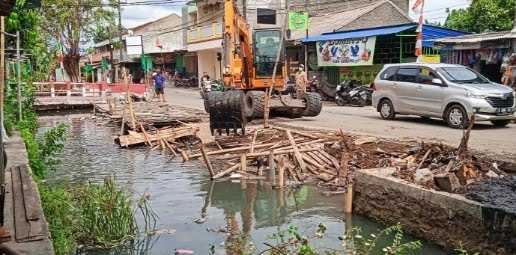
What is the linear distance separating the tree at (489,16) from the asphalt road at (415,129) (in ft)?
48.5

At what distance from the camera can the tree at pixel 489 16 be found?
29.5 meters

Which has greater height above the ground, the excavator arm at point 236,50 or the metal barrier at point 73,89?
the excavator arm at point 236,50

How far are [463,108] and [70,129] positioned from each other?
14.4 meters

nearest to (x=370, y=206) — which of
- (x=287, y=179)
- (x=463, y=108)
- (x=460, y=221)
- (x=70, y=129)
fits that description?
(x=460, y=221)

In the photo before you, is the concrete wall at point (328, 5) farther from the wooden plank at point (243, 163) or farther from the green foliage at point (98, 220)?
the green foliage at point (98, 220)

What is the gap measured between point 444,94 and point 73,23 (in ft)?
91.5

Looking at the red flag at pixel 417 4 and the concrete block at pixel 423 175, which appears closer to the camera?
the concrete block at pixel 423 175

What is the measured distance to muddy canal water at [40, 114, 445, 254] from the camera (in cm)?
688

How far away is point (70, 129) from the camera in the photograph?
20656mm

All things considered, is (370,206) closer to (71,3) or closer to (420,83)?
(420,83)

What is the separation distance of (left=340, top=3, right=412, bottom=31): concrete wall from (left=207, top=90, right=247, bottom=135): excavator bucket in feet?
59.5

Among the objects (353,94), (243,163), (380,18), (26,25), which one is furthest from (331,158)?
(380,18)

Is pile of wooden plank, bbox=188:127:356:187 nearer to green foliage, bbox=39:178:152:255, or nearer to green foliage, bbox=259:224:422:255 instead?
green foliage, bbox=259:224:422:255

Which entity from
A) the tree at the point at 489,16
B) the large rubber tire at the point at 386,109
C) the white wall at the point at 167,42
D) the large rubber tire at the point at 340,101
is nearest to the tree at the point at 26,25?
the large rubber tire at the point at 386,109
